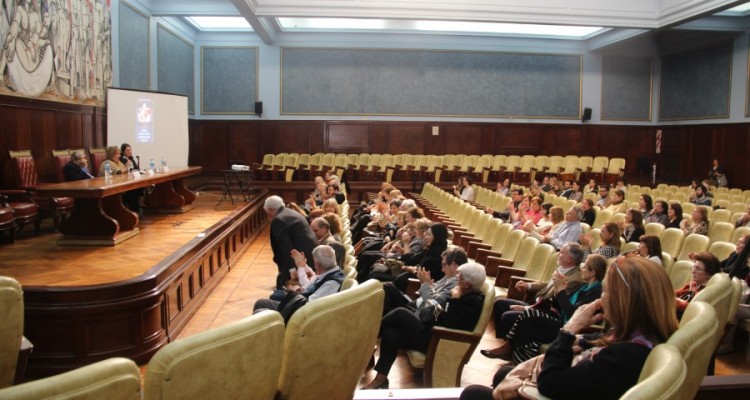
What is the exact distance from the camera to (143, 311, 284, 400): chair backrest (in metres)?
1.71

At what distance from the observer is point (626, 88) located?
1788 centimetres

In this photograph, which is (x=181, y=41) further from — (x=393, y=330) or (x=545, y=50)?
(x=393, y=330)

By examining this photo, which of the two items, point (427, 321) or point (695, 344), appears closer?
point (695, 344)

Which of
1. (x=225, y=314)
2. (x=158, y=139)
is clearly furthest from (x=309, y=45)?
(x=225, y=314)

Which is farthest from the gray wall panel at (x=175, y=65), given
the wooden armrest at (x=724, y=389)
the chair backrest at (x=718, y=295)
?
the wooden armrest at (x=724, y=389)

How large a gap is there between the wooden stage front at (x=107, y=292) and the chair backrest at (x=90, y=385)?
9.73 feet

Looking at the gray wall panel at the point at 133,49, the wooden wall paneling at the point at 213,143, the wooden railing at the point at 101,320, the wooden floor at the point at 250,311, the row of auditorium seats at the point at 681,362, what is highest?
the gray wall panel at the point at 133,49

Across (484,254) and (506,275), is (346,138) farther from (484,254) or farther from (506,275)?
(506,275)

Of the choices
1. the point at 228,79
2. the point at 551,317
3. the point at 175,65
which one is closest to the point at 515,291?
the point at 551,317

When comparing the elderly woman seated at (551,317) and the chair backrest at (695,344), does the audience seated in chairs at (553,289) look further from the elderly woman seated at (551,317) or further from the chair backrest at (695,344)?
the chair backrest at (695,344)

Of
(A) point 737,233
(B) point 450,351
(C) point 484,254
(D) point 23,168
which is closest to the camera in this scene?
(B) point 450,351

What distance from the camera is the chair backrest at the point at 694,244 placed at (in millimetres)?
5262

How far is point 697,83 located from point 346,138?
372 inches

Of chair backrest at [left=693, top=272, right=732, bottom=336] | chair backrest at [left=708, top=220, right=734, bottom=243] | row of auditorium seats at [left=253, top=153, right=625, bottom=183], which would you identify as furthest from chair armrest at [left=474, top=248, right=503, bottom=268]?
row of auditorium seats at [left=253, top=153, right=625, bottom=183]
